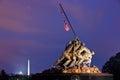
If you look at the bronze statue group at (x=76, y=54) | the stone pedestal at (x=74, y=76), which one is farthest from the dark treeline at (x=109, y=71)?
the bronze statue group at (x=76, y=54)

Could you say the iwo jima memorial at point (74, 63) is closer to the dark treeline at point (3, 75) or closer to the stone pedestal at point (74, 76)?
the stone pedestal at point (74, 76)

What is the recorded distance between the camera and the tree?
4439cm

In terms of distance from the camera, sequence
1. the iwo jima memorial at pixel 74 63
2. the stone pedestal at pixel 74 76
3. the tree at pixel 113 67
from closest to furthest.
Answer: the stone pedestal at pixel 74 76
the iwo jima memorial at pixel 74 63
the tree at pixel 113 67

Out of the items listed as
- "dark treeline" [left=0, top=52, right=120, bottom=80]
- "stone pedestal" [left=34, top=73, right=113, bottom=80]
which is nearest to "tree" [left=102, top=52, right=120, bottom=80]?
"dark treeline" [left=0, top=52, right=120, bottom=80]

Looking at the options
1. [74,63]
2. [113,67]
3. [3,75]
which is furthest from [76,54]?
[113,67]

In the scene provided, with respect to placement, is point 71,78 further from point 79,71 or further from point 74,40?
point 74,40

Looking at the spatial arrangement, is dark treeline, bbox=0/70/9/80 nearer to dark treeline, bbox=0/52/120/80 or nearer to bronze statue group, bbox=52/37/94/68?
dark treeline, bbox=0/52/120/80

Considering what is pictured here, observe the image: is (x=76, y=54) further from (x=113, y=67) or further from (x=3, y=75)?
(x=113, y=67)

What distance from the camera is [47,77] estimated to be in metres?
30.4

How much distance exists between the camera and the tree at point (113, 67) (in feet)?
146

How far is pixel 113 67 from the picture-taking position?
46812 mm

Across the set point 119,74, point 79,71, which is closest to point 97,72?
point 79,71

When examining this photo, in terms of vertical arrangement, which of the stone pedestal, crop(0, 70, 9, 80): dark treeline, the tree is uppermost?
the tree

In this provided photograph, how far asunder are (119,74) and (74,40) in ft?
45.2
